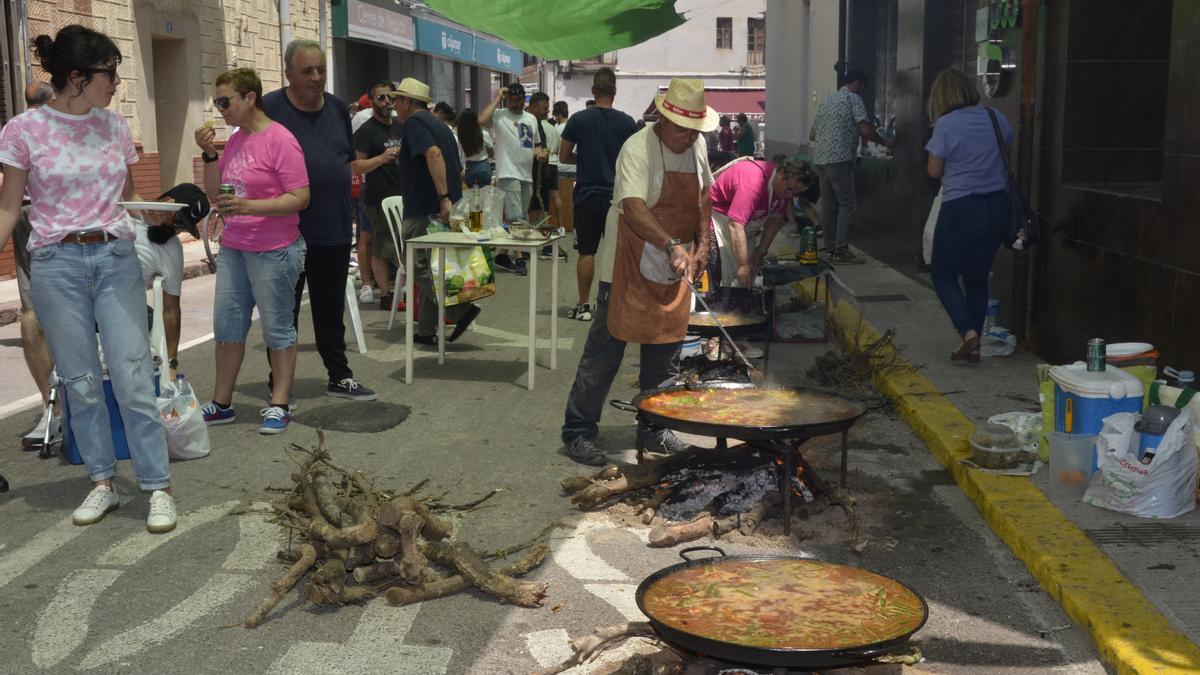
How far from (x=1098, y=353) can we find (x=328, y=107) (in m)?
4.48

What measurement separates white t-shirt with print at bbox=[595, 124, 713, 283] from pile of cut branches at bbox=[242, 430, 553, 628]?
1999mm

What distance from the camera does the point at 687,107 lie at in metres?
6.53

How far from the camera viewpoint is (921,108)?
1365 centimetres

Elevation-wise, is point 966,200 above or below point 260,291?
above

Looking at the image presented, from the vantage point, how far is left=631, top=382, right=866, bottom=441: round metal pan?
538 centimetres

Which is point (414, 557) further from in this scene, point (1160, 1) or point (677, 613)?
point (1160, 1)

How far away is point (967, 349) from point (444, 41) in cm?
2850

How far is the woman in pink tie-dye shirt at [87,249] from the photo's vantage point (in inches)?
220

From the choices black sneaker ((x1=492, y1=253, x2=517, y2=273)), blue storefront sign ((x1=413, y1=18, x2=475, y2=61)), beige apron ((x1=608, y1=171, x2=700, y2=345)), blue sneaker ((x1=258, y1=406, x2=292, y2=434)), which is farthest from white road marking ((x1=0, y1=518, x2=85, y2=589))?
blue storefront sign ((x1=413, y1=18, x2=475, y2=61))

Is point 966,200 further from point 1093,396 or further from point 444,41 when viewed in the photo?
point 444,41

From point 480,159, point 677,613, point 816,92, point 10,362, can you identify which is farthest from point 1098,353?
point 816,92

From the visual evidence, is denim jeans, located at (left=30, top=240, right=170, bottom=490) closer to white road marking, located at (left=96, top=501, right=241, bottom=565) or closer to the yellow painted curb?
white road marking, located at (left=96, top=501, right=241, bottom=565)

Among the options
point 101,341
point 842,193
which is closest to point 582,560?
point 101,341

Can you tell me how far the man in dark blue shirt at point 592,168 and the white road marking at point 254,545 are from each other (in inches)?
212
